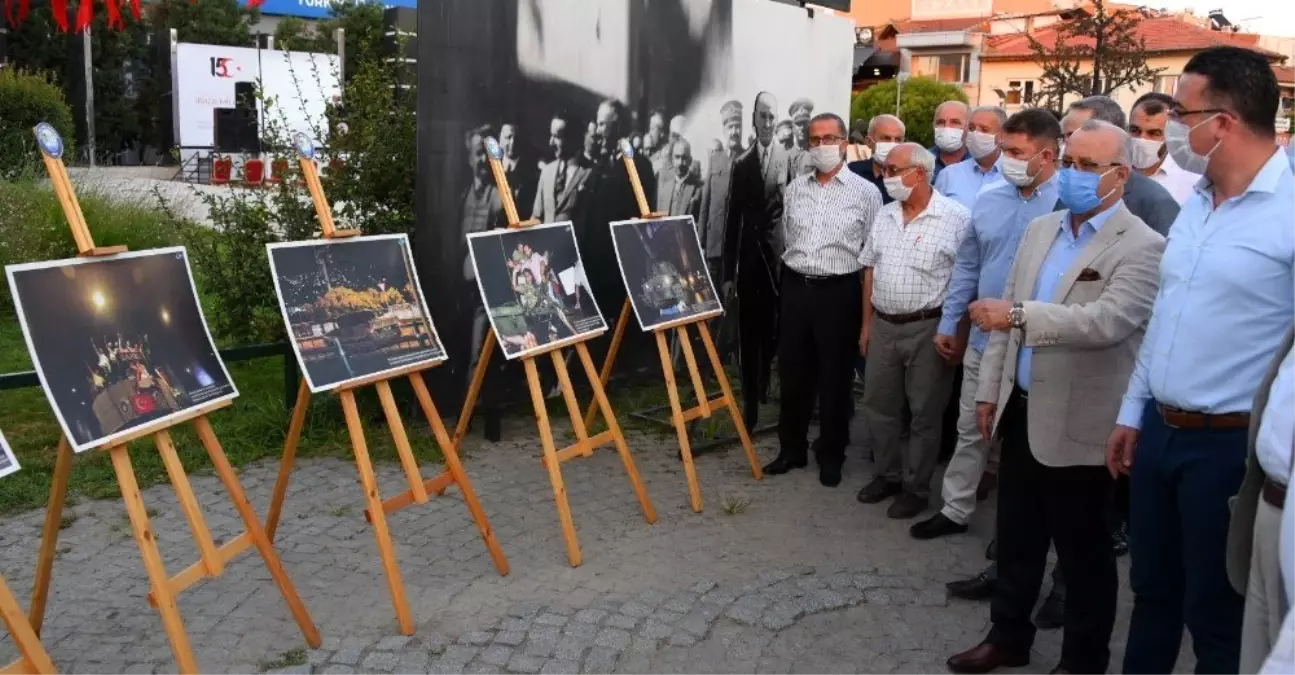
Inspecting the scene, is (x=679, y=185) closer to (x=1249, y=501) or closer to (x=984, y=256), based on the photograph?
(x=984, y=256)

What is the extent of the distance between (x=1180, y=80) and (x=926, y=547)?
8.54ft

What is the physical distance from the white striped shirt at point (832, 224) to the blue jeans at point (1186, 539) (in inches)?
103

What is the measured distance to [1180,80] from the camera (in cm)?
285

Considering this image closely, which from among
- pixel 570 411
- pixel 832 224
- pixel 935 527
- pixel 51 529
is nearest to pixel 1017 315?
pixel 935 527

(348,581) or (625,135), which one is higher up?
(625,135)

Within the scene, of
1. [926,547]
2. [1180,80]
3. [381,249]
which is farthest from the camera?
[926,547]

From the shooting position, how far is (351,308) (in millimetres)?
4102

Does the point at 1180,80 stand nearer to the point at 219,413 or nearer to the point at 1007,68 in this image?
the point at 219,413

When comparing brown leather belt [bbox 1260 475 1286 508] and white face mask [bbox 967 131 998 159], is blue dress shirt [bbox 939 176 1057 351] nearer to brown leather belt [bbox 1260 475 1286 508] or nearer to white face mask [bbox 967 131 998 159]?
white face mask [bbox 967 131 998 159]

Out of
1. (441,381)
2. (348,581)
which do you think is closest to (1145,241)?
(348,581)

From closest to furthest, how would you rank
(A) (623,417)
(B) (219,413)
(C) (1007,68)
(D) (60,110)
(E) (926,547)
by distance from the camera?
(E) (926,547) < (B) (219,413) < (A) (623,417) < (D) (60,110) < (C) (1007,68)

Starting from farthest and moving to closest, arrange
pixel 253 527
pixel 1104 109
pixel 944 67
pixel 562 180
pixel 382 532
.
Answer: pixel 944 67
pixel 562 180
pixel 1104 109
pixel 382 532
pixel 253 527

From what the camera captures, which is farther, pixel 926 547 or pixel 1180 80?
pixel 926 547

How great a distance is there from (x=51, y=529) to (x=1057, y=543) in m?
3.25
